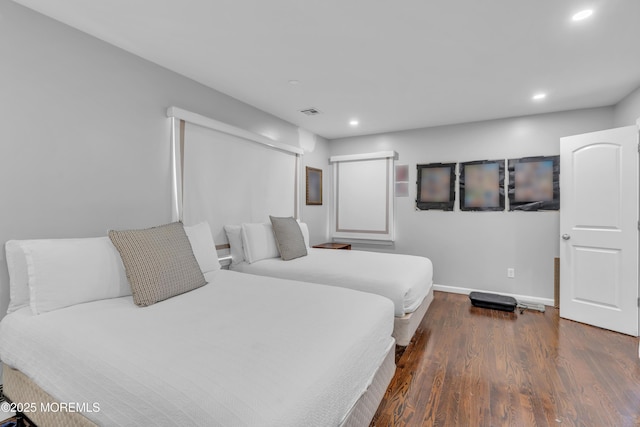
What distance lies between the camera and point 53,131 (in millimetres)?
1937

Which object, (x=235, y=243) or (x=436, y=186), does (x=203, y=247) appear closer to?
(x=235, y=243)

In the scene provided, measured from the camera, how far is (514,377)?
7.06ft

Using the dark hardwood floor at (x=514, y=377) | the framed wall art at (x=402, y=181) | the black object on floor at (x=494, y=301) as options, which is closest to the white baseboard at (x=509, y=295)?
the black object on floor at (x=494, y=301)

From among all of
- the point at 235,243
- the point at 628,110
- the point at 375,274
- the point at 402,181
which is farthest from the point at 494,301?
the point at 235,243

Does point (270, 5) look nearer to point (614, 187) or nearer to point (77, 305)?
point (77, 305)

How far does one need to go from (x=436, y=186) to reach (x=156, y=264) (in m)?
3.86

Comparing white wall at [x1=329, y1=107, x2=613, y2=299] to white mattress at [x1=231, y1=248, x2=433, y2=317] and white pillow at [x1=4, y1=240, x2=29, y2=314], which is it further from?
white pillow at [x1=4, y1=240, x2=29, y2=314]

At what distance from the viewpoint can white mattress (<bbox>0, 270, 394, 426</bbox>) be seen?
926 millimetres

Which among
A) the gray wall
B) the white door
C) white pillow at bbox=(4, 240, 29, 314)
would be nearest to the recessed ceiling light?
the white door

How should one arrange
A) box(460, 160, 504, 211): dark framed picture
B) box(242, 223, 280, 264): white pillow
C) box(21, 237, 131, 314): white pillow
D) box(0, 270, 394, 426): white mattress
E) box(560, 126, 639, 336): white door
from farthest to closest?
box(460, 160, 504, 211): dark framed picture, box(242, 223, 280, 264): white pillow, box(560, 126, 639, 336): white door, box(21, 237, 131, 314): white pillow, box(0, 270, 394, 426): white mattress

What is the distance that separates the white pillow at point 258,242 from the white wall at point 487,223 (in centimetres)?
217

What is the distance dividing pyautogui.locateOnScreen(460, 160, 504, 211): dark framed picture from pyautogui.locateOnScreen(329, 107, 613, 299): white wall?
101mm

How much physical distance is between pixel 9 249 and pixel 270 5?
2.06 metres

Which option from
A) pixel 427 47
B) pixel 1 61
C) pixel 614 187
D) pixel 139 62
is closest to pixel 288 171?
pixel 139 62
